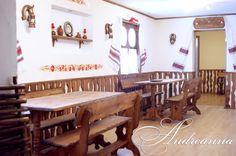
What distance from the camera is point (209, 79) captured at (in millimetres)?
10305

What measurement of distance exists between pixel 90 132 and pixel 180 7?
4.38 m

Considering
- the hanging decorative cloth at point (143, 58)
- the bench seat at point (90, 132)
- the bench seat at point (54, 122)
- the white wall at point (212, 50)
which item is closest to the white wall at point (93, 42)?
the hanging decorative cloth at point (143, 58)

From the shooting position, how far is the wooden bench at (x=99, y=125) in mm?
2625

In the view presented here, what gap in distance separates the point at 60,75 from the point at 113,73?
5.41 ft

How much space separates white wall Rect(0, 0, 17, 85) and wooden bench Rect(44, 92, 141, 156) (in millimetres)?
1736

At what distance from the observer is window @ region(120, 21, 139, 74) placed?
6.43 meters

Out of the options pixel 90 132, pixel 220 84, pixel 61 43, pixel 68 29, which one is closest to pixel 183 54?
A: pixel 220 84

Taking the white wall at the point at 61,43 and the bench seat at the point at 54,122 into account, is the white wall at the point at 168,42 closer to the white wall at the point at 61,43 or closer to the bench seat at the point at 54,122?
the white wall at the point at 61,43

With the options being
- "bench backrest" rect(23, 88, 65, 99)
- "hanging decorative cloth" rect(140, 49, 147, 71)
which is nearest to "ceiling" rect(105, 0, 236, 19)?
"hanging decorative cloth" rect(140, 49, 147, 71)

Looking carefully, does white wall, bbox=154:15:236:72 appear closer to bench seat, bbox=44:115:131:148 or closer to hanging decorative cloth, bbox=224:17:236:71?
hanging decorative cloth, bbox=224:17:236:71

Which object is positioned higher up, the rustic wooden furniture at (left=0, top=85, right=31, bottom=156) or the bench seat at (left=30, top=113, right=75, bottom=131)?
the rustic wooden furniture at (left=0, top=85, right=31, bottom=156)

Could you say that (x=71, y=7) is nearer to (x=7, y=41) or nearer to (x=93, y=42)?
(x=93, y=42)

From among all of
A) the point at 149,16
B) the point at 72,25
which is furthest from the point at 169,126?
the point at 149,16

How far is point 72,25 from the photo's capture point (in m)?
4.88
